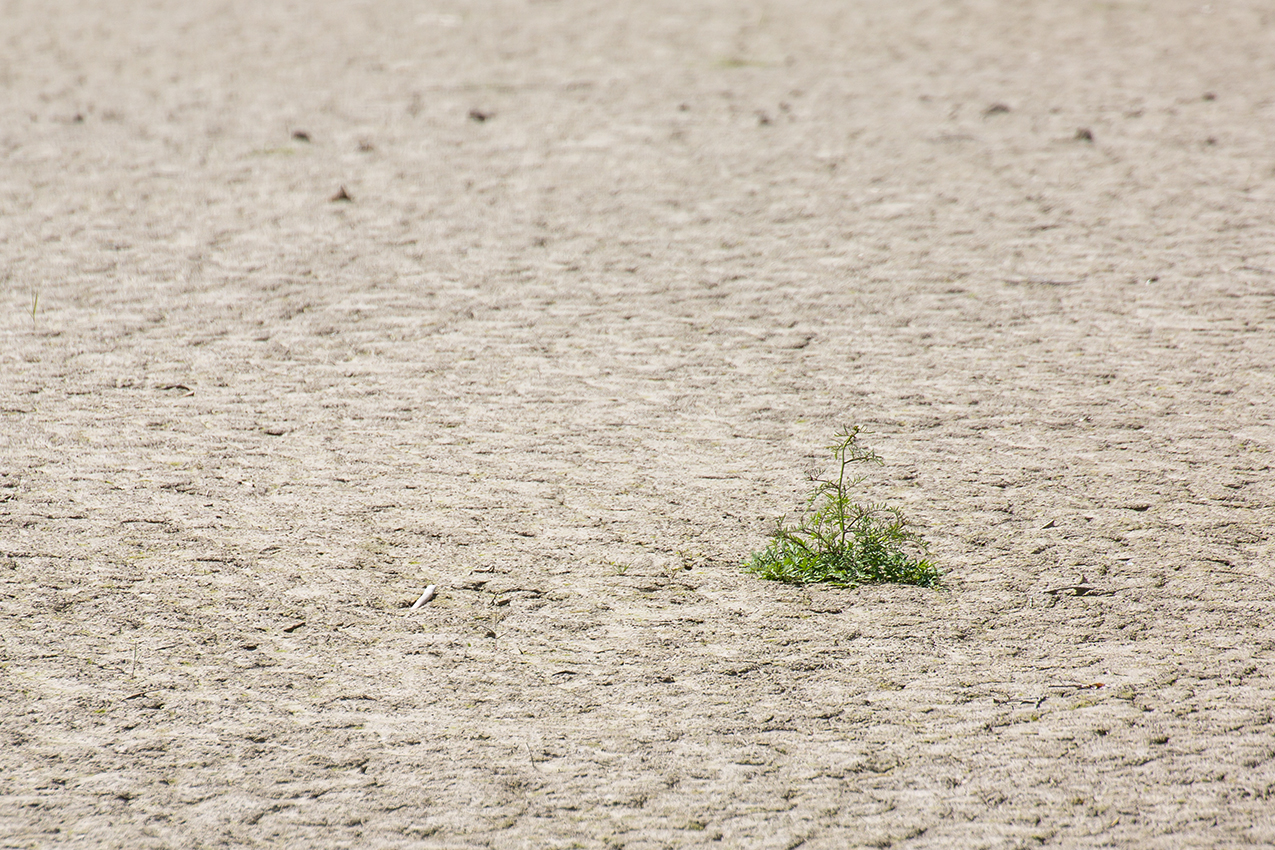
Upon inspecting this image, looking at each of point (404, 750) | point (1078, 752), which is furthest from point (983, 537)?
point (404, 750)

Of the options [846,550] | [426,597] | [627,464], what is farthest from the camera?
[627,464]

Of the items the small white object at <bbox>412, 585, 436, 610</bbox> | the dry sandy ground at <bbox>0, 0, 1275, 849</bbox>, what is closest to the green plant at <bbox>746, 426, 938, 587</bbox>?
the dry sandy ground at <bbox>0, 0, 1275, 849</bbox>

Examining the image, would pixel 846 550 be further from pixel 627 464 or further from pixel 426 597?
pixel 426 597

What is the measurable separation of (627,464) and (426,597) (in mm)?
704

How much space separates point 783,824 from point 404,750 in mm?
665

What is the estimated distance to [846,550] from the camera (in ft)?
9.09

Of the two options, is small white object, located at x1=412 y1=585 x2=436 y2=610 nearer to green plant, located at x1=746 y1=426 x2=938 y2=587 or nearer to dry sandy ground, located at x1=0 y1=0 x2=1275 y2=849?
dry sandy ground, located at x1=0 y1=0 x2=1275 y2=849

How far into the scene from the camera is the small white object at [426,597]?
2.64m

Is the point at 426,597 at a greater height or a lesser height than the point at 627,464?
lesser

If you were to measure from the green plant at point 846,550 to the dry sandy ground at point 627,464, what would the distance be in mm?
46

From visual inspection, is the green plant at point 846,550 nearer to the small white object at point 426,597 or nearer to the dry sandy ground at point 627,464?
the dry sandy ground at point 627,464

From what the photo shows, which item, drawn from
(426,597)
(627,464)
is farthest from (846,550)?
(426,597)

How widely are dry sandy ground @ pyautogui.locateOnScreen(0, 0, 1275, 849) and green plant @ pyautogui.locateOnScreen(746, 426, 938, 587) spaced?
46 millimetres

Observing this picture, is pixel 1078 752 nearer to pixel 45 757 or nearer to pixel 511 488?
pixel 511 488
